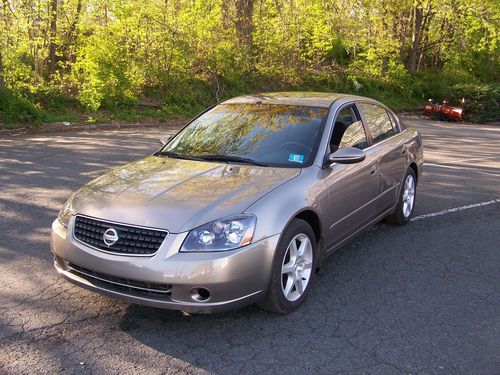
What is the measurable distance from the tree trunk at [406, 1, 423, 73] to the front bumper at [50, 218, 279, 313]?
2353 cm

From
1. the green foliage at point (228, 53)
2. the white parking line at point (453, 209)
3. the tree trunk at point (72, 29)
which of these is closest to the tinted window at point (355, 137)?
the white parking line at point (453, 209)

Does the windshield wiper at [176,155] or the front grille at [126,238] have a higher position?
the windshield wiper at [176,155]

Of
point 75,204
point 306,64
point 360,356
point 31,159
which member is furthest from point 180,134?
point 306,64

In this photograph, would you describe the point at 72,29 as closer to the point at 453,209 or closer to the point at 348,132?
the point at 453,209

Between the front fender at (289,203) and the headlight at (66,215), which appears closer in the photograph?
the front fender at (289,203)

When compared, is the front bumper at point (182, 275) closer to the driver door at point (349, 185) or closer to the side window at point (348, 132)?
the driver door at point (349, 185)

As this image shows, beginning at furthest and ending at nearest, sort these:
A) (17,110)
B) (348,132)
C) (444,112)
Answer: (444,112) → (17,110) → (348,132)

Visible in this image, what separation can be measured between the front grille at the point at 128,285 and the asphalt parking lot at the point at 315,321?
328mm

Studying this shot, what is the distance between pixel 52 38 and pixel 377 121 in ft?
43.9

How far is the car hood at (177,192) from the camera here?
130 inches

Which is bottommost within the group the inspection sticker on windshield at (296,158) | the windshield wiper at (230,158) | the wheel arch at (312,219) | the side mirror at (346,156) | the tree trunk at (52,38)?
the wheel arch at (312,219)

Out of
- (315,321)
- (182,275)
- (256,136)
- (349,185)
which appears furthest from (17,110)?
(315,321)

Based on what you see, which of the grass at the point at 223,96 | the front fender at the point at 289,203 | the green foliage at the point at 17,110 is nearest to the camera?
the front fender at the point at 289,203

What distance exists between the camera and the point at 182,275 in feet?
10.2
